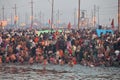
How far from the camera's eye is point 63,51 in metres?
33.0

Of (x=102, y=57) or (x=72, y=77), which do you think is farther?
(x=102, y=57)

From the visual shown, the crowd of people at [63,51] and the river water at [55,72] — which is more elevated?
the crowd of people at [63,51]

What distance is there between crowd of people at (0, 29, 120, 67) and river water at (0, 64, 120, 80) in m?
1.09

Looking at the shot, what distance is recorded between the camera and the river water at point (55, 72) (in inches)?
946

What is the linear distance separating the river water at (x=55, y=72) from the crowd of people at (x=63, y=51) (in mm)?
1091

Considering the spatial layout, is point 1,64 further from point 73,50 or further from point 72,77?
point 72,77

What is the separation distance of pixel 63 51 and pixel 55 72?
6524 millimetres

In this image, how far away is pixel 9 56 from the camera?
32.3 metres

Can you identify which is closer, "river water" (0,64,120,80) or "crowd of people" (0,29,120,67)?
"river water" (0,64,120,80)

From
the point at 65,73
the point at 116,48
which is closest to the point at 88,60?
the point at 116,48

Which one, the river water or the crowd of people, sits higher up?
the crowd of people

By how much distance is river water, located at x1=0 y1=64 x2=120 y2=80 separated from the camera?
78.8ft

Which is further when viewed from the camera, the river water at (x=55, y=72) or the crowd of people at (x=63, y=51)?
the crowd of people at (x=63, y=51)

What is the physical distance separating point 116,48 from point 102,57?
1.56 m
